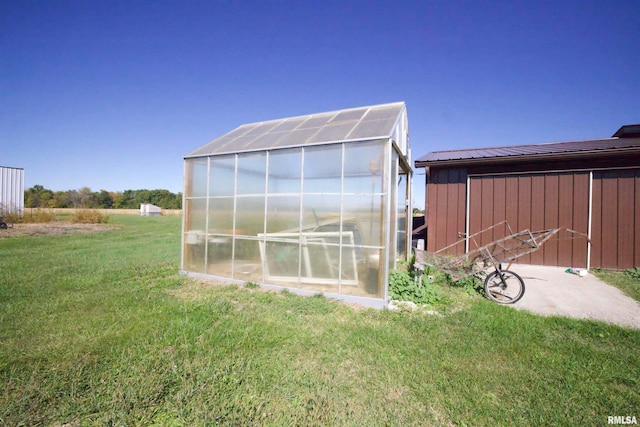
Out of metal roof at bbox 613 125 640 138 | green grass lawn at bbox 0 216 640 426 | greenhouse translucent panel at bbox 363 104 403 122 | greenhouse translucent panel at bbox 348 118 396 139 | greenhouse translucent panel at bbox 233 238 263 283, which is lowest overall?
green grass lawn at bbox 0 216 640 426

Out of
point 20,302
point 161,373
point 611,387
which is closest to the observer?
point 611,387

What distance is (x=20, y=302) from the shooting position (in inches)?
178

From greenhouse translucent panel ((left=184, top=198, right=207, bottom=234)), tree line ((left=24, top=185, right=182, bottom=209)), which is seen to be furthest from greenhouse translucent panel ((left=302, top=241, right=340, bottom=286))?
tree line ((left=24, top=185, right=182, bottom=209))

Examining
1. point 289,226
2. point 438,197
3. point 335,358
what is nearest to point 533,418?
point 335,358

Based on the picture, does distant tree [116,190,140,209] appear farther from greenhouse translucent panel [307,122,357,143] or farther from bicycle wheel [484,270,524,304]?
bicycle wheel [484,270,524,304]

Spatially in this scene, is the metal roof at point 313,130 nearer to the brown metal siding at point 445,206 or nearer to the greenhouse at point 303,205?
the greenhouse at point 303,205

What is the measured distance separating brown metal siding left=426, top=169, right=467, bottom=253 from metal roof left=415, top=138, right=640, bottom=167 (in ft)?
1.55

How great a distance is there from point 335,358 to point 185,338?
1.88 meters

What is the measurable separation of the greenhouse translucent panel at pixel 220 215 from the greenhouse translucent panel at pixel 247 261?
45cm

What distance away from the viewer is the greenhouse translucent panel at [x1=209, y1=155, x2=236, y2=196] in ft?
20.5

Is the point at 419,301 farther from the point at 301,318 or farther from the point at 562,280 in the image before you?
the point at 562,280

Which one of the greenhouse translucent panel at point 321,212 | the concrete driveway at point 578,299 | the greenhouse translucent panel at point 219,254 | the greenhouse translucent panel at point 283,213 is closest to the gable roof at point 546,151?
the concrete driveway at point 578,299

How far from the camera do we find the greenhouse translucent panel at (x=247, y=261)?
588 centimetres

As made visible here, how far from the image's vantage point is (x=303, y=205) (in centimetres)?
531
